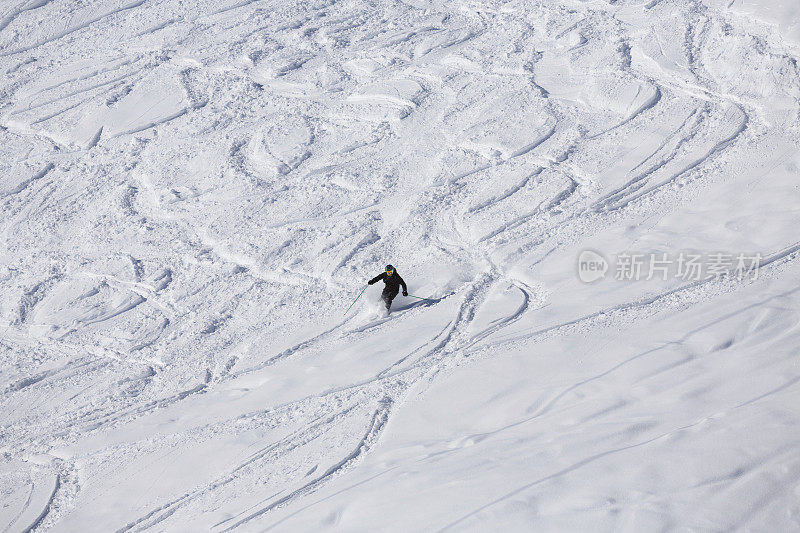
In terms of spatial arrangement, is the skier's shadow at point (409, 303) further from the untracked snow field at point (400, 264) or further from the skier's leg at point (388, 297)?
the skier's leg at point (388, 297)

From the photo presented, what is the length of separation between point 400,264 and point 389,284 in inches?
53.8

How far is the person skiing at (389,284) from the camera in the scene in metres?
10.6

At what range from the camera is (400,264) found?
1200cm

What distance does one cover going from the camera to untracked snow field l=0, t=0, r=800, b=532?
7.10 metres

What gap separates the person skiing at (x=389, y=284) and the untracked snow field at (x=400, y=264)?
32cm

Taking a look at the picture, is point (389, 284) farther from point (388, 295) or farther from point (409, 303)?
point (409, 303)

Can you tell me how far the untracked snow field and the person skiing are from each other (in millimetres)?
319

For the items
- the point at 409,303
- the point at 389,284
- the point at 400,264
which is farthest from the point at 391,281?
the point at 400,264

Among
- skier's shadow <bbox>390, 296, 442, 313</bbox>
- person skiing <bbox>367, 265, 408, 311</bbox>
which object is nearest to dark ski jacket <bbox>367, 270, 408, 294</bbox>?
person skiing <bbox>367, 265, 408, 311</bbox>

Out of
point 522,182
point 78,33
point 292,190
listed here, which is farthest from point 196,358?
point 78,33

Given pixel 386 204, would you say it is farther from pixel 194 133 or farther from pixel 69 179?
pixel 69 179

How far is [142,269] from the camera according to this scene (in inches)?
493

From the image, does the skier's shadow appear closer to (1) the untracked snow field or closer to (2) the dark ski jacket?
(1) the untracked snow field

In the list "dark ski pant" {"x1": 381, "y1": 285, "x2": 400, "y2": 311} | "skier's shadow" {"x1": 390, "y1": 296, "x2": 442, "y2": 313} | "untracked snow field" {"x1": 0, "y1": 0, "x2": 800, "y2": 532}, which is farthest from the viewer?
"skier's shadow" {"x1": 390, "y1": 296, "x2": 442, "y2": 313}
